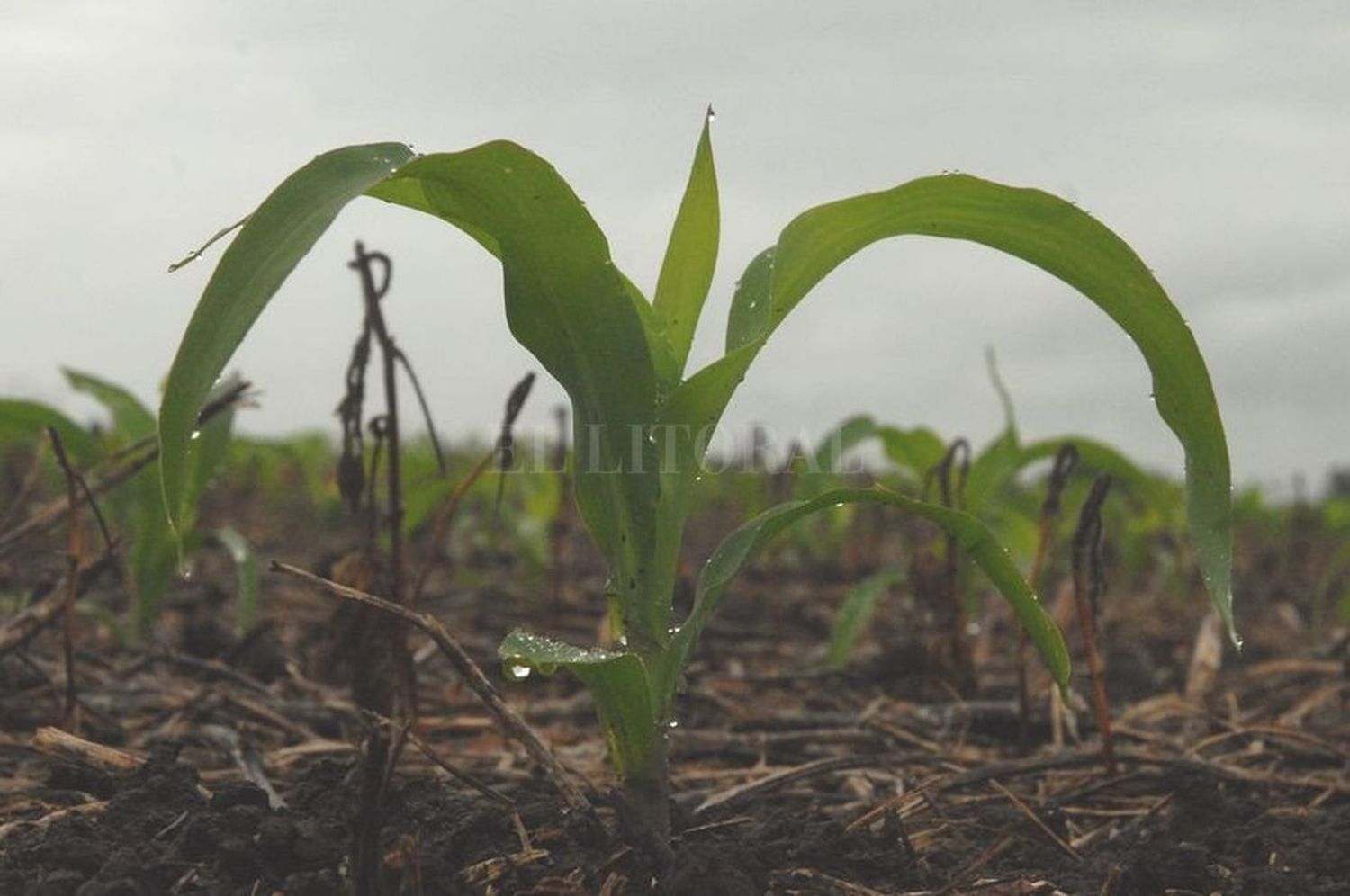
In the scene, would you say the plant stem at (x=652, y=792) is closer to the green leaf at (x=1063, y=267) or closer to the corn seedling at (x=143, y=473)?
the green leaf at (x=1063, y=267)

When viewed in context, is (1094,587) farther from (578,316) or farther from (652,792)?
(578,316)

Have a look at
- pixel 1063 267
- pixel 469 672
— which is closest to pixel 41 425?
pixel 469 672

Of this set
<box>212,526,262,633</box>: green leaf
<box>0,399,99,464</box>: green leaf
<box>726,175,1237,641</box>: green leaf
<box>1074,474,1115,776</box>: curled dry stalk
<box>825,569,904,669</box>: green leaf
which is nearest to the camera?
<box>726,175,1237,641</box>: green leaf

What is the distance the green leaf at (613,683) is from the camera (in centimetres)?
129

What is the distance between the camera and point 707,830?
1619 millimetres

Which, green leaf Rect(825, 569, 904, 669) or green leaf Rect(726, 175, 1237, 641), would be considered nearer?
green leaf Rect(726, 175, 1237, 641)

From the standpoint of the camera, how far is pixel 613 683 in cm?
142

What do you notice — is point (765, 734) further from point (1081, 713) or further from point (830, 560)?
point (830, 560)

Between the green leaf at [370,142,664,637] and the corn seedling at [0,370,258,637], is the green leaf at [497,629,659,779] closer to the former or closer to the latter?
the green leaf at [370,142,664,637]

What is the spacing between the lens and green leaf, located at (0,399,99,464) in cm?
262

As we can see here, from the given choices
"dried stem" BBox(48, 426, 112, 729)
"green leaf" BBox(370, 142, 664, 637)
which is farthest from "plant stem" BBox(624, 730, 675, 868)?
"dried stem" BBox(48, 426, 112, 729)

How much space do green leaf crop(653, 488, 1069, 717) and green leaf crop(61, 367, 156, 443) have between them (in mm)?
1940

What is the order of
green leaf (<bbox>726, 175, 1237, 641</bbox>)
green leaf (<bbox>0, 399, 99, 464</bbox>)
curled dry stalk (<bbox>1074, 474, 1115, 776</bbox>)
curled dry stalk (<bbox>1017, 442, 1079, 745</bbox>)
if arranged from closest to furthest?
green leaf (<bbox>726, 175, 1237, 641</bbox>), curled dry stalk (<bbox>1074, 474, 1115, 776</bbox>), curled dry stalk (<bbox>1017, 442, 1079, 745</bbox>), green leaf (<bbox>0, 399, 99, 464</bbox>)

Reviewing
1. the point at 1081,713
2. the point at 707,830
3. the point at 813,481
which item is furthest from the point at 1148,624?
the point at 707,830
